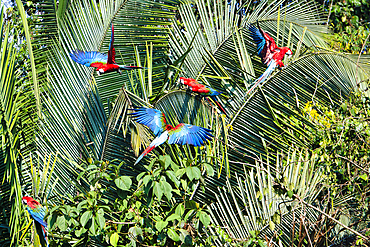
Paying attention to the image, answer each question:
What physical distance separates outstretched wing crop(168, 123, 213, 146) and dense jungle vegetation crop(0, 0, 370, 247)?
0.62 ft

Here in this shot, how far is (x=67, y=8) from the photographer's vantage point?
11.6 ft

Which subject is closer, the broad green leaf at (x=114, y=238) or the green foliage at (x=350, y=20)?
the broad green leaf at (x=114, y=238)

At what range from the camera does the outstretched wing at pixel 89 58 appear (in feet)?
10.4

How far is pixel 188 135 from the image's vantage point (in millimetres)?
2602

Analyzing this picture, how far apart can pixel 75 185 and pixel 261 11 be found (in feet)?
7.85

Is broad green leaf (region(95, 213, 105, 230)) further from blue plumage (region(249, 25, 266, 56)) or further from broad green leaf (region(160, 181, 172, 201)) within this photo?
blue plumage (region(249, 25, 266, 56))

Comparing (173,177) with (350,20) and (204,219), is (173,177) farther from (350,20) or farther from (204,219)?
(350,20)

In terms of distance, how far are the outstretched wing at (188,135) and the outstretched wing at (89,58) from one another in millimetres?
959

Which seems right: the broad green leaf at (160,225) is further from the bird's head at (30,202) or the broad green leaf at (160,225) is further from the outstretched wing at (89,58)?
the outstretched wing at (89,58)

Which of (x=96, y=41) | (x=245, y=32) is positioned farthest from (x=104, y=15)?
(x=245, y=32)

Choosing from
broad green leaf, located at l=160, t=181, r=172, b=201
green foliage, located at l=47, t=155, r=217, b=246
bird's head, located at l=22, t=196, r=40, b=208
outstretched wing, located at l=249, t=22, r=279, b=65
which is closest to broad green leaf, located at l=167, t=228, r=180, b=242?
green foliage, located at l=47, t=155, r=217, b=246

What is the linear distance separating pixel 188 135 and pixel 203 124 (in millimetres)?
533

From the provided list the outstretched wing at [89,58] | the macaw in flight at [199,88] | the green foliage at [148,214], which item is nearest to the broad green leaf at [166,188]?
the green foliage at [148,214]

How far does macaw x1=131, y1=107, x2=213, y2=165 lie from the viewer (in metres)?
2.60
